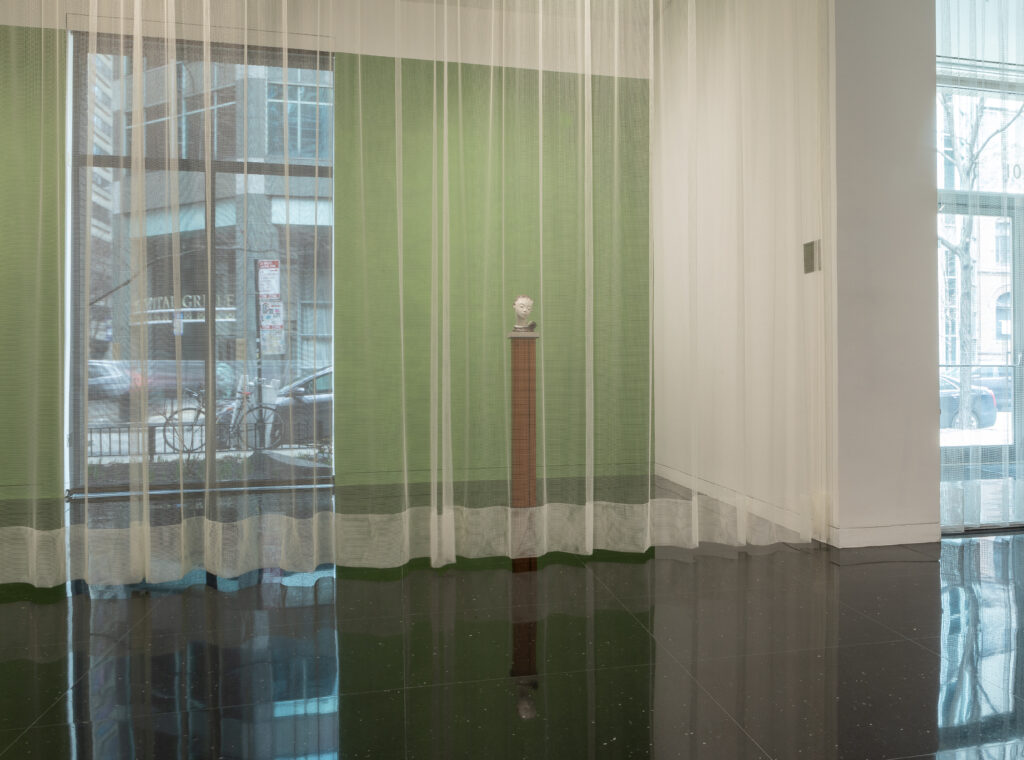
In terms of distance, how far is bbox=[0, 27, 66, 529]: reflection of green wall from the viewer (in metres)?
2.58

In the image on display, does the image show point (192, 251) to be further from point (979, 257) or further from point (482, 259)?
point (979, 257)

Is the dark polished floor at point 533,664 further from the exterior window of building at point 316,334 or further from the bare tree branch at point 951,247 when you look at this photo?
the bare tree branch at point 951,247

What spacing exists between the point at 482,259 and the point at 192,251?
113 cm

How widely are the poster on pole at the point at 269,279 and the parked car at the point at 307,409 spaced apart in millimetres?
352

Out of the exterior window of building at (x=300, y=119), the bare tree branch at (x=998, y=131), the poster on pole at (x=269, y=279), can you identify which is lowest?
the poster on pole at (x=269, y=279)

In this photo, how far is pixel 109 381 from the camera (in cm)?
263

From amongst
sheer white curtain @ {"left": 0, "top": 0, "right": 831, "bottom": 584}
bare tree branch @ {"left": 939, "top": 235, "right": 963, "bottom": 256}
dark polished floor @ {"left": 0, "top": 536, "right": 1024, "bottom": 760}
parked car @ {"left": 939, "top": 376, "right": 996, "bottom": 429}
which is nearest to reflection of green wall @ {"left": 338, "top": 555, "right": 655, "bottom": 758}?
dark polished floor @ {"left": 0, "top": 536, "right": 1024, "bottom": 760}

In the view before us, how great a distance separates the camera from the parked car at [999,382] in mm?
3477

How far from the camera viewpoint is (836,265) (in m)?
3.13

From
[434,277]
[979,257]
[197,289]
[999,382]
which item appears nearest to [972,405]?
[999,382]

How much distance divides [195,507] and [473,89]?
6.63 feet

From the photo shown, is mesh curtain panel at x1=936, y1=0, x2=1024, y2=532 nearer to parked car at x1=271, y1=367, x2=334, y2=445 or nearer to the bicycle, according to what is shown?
parked car at x1=271, y1=367, x2=334, y2=445

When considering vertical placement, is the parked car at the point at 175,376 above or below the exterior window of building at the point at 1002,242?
below

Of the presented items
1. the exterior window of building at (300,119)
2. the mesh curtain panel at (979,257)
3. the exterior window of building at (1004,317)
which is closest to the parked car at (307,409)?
the exterior window of building at (300,119)
